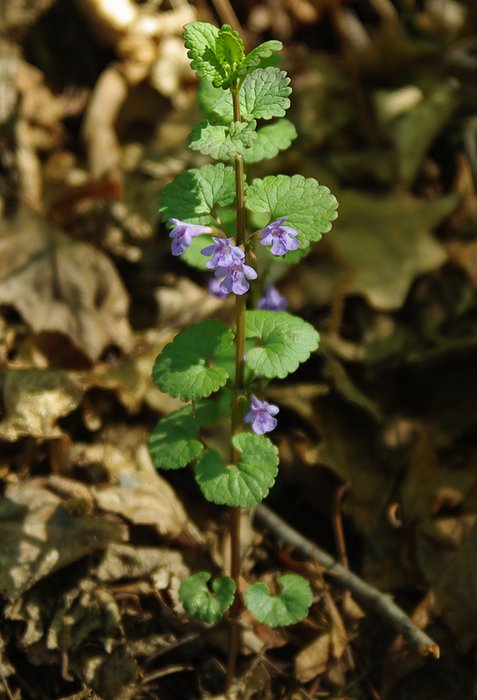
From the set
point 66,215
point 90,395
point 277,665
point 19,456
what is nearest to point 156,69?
point 66,215

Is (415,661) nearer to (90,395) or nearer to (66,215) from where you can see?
(90,395)

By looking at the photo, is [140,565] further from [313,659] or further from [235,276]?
[235,276]

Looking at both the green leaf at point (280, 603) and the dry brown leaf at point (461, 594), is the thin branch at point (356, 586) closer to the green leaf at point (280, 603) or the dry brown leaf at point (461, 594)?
the dry brown leaf at point (461, 594)

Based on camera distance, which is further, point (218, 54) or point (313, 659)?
point (313, 659)

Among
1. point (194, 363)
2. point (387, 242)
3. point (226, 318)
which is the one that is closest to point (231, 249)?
point (194, 363)

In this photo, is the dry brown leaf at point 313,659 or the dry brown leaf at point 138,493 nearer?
the dry brown leaf at point 313,659

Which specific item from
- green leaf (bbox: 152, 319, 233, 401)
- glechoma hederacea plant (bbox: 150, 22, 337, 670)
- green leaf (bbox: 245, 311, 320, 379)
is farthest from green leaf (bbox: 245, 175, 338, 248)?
green leaf (bbox: 152, 319, 233, 401)

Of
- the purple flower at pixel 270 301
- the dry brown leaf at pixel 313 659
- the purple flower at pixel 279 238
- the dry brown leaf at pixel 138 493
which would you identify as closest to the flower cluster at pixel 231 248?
the purple flower at pixel 279 238

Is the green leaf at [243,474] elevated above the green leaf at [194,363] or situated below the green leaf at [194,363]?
below
